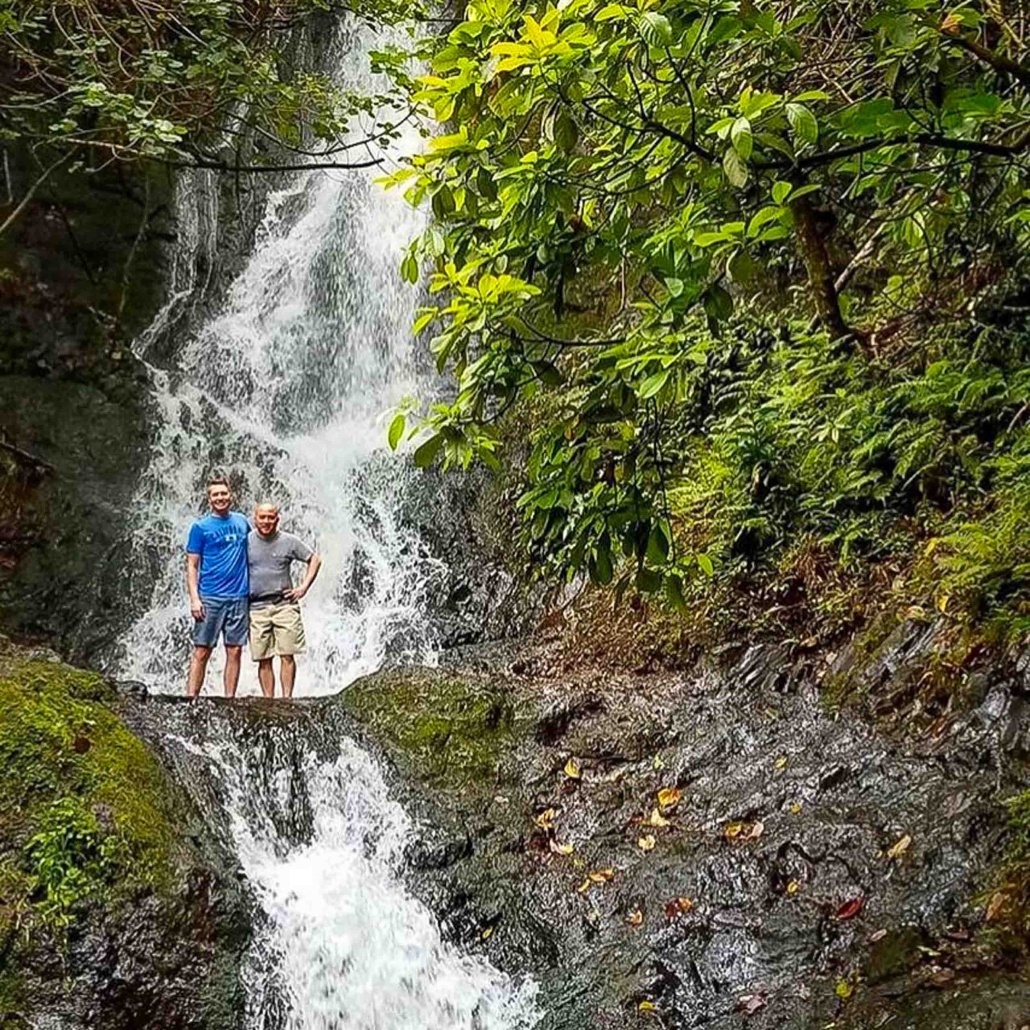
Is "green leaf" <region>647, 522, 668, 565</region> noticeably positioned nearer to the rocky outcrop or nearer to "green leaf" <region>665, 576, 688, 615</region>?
"green leaf" <region>665, 576, 688, 615</region>

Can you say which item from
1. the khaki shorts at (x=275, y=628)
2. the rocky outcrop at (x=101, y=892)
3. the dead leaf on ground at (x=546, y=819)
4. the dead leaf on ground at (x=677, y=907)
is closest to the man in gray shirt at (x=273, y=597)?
the khaki shorts at (x=275, y=628)

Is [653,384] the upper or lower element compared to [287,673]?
lower

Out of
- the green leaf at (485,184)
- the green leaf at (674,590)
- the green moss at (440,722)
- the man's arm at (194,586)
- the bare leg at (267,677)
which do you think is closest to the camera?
the green leaf at (485,184)

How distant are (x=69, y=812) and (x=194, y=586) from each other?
289 centimetres

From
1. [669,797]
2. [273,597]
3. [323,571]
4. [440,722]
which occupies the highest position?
[323,571]

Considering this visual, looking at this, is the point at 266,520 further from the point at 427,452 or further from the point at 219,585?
the point at 427,452

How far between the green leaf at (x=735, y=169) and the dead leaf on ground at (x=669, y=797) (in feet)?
13.3

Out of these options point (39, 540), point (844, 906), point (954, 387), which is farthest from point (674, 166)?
point (39, 540)

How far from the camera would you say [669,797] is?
559cm

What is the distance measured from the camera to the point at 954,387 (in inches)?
225

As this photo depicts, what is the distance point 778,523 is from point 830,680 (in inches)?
A: 54.6

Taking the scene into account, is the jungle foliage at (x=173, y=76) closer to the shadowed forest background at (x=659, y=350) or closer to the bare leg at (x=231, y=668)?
the shadowed forest background at (x=659, y=350)

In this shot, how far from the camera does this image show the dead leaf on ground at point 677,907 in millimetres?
4797

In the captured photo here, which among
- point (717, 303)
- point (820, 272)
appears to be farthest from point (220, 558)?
point (717, 303)
